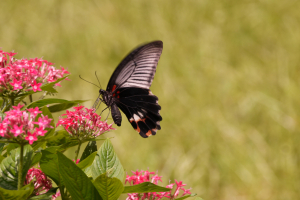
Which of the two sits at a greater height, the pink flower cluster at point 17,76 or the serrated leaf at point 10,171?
the pink flower cluster at point 17,76

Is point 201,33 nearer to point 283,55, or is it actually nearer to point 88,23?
point 283,55

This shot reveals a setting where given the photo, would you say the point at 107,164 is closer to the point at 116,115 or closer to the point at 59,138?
the point at 59,138

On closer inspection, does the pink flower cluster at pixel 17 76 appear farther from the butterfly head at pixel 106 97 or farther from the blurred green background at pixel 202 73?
the blurred green background at pixel 202 73

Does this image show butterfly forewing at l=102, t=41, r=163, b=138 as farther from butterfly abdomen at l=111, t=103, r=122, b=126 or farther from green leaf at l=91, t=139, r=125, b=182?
green leaf at l=91, t=139, r=125, b=182

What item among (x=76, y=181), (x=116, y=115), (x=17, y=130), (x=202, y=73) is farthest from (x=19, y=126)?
(x=202, y=73)

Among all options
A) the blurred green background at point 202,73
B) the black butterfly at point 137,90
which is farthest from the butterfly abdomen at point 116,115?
the blurred green background at point 202,73

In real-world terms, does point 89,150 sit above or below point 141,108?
below

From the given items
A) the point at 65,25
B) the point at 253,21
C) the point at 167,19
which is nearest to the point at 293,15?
the point at 253,21
